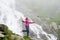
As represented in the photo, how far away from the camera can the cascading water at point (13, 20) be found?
2686mm

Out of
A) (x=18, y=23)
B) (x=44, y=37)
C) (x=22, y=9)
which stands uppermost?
(x=22, y=9)

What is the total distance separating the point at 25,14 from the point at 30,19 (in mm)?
89

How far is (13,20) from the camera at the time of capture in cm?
273

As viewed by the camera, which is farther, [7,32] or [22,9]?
[22,9]

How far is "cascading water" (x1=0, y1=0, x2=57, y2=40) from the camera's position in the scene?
2.69 metres

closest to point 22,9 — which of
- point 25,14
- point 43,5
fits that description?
point 25,14

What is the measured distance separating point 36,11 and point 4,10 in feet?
1.27

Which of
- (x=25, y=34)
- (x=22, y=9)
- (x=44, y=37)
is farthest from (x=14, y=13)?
(x=44, y=37)

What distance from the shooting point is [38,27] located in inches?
107

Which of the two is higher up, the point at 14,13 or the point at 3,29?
the point at 14,13

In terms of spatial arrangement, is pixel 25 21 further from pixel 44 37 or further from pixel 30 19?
pixel 44 37

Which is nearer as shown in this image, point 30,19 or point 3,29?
point 3,29

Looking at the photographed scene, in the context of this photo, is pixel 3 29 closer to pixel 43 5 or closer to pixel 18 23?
pixel 18 23

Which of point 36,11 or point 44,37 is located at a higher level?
point 36,11
